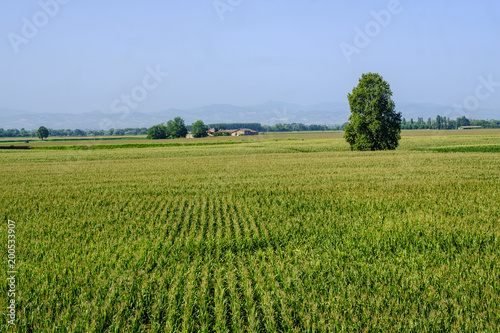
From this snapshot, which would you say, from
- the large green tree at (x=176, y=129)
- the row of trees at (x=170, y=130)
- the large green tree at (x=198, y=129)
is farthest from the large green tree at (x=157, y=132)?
the large green tree at (x=198, y=129)

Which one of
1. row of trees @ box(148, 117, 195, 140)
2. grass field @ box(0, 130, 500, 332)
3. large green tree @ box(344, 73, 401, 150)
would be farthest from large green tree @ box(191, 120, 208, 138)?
grass field @ box(0, 130, 500, 332)

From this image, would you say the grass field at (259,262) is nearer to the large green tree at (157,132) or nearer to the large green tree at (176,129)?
the large green tree at (157,132)

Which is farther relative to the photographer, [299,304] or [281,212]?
[281,212]

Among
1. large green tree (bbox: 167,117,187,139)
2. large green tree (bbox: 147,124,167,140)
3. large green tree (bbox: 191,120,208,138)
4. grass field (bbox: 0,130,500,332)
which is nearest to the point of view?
grass field (bbox: 0,130,500,332)

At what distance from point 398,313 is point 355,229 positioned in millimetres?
5684

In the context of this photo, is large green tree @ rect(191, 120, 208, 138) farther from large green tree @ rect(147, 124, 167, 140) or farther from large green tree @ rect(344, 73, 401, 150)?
large green tree @ rect(344, 73, 401, 150)

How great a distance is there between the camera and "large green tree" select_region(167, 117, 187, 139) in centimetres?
15256

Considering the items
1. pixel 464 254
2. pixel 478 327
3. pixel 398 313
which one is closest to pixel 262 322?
pixel 398 313

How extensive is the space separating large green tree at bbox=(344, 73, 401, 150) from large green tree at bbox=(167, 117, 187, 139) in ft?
352

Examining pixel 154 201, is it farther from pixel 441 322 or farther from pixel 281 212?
pixel 441 322

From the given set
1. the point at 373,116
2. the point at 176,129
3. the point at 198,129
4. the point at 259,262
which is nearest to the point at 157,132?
the point at 176,129

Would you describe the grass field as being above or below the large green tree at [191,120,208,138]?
below

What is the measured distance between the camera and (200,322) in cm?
597

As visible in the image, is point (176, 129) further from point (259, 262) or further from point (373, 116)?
point (259, 262)
